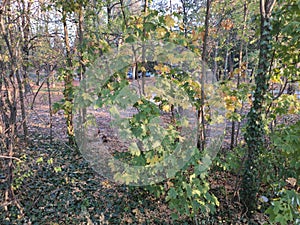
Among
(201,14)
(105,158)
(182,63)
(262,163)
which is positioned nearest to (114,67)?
(182,63)

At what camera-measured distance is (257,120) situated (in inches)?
98.1

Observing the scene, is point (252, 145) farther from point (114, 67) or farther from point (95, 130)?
point (95, 130)

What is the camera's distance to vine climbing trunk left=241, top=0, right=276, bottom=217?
2.38 meters

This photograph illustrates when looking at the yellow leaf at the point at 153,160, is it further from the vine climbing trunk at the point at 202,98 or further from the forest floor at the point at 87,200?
the vine climbing trunk at the point at 202,98

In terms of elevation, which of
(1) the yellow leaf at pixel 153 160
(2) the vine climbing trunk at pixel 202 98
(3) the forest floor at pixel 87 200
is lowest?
(3) the forest floor at pixel 87 200

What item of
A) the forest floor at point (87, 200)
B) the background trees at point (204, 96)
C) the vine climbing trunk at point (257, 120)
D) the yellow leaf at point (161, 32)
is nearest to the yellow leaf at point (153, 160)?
the background trees at point (204, 96)

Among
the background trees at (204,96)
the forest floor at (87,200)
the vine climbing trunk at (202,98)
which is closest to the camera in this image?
the background trees at (204,96)

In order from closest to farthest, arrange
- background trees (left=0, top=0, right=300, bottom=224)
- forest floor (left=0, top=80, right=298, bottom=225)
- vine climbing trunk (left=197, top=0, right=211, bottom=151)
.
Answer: background trees (left=0, top=0, right=300, bottom=224) → forest floor (left=0, top=80, right=298, bottom=225) → vine climbing trunk (left=197, top=0, right=211, bottom=151)

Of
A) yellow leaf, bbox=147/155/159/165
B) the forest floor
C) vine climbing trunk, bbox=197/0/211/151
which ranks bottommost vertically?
the forest floor

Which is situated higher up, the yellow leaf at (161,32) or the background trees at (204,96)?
the yellow leaf at (161,32)

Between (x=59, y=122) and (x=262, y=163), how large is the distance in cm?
477

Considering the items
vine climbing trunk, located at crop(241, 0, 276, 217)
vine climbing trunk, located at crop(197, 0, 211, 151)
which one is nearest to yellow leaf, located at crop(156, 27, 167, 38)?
vine climbing trunk, located at crop(197, 0, 211, 151)

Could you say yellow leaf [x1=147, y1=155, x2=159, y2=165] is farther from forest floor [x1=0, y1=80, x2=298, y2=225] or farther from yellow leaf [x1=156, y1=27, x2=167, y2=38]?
yellow leaf [x1=156, y1=27, x2=167, y2=38]

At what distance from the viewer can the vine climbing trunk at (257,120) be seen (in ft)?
7.82
